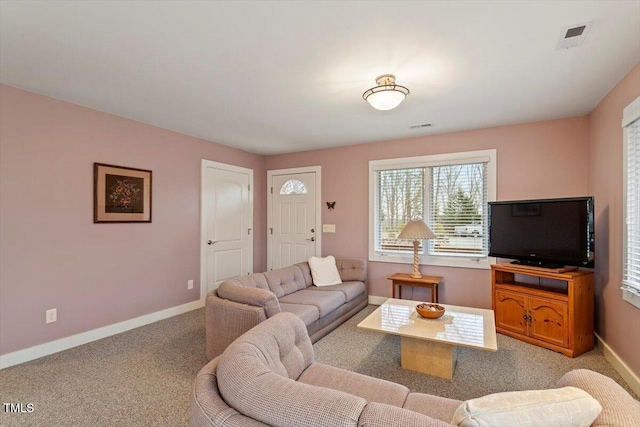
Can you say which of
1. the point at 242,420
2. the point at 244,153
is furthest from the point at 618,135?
the point at 244,153

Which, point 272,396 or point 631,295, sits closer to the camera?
point 272,396

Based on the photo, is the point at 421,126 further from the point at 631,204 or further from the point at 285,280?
the point at 285,280

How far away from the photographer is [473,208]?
399cm

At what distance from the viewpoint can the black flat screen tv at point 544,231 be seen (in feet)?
9.47

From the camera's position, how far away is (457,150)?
407 cm

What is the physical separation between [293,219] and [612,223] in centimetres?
395

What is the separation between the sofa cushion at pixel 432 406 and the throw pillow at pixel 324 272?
257 cm

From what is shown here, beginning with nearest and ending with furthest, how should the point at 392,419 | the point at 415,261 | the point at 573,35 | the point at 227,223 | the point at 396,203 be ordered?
the point at 392,419 < the point at 573,35 < the point at 415,261 < the point at 396,203 < the point at 227,223

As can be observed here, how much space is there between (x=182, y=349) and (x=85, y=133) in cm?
241

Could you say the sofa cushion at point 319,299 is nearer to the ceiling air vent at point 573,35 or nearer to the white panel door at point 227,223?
the white panel door at point 227,223

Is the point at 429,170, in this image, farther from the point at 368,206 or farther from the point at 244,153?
the point at 244,153

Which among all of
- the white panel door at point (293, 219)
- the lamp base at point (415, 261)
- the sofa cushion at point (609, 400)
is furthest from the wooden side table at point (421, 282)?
the sofa cushion at point (609, 400)

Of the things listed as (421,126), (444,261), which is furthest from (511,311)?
(421,126)

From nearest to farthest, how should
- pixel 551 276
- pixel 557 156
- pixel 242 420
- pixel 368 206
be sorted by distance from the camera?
pixel 242 420 → pixel 551 276 → pixel 557 156 → pixel 368 206
